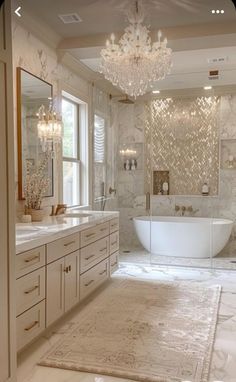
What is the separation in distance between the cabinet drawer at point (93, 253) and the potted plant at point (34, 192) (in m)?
0.57

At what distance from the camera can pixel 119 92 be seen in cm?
591

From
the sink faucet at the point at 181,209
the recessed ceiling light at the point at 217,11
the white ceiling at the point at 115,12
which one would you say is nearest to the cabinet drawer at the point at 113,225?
the white ceiling at the point at 115,12

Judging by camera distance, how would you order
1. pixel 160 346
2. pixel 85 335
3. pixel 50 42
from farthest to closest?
pixel 50 42
pixel 85 335
pixel 160 346

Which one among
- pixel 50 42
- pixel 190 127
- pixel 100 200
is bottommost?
pixel 100 200

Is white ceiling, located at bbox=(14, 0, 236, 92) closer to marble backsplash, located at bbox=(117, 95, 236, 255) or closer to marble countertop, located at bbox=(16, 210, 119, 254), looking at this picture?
marble backsplash, located at bbox=(117, 95, 236, 255)

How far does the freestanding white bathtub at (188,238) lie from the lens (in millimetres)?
5211

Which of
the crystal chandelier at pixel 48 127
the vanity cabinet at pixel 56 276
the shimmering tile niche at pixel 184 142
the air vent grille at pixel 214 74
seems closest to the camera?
the vanity cabinet at pixel 56 276

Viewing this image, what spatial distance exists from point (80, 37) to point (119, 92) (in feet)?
7.01

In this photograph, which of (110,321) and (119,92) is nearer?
(110,321)

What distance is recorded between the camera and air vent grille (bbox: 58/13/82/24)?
3.28 metres

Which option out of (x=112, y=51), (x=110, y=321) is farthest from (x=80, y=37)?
(x=110, y=321)

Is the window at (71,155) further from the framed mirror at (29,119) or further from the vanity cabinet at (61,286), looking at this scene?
the vanity cabinet at (61,286)

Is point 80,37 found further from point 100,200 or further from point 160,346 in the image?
point 160,346

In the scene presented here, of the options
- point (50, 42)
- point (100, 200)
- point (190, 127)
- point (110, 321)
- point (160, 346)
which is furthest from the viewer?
point (190, 127)
